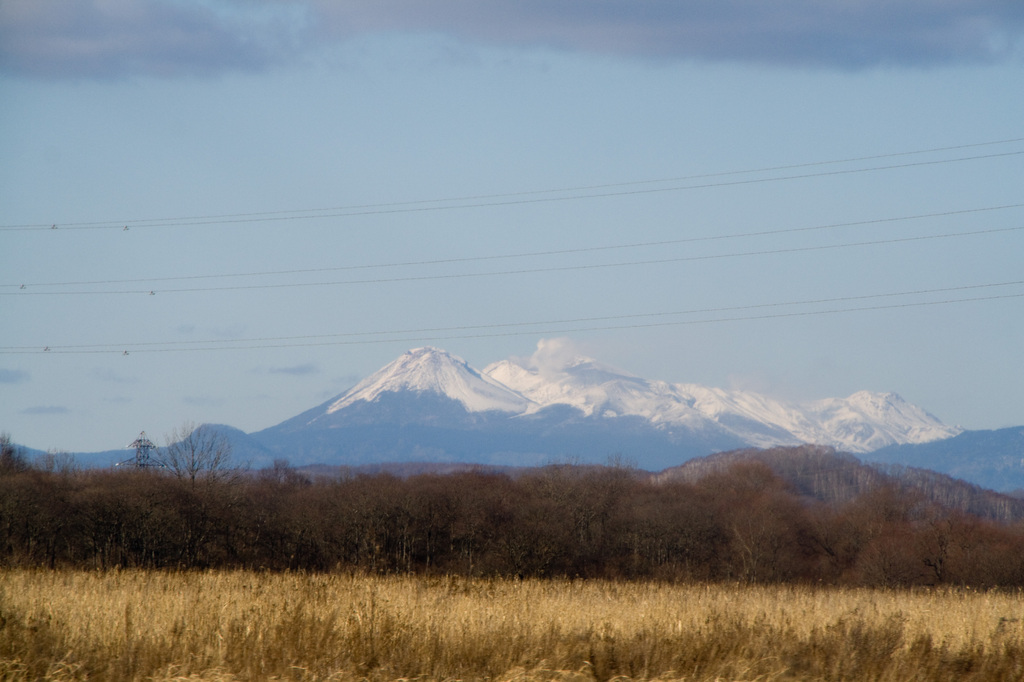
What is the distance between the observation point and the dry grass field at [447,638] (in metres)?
12.6

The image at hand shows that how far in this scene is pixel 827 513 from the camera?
4067 inches

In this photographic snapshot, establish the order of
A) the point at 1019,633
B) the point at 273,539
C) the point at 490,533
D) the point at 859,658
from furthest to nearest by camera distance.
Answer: the point at 490,533, the point at 273,539, the point at 1019,633, the point at 859,658

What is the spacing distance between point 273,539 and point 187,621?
53473 millimetres

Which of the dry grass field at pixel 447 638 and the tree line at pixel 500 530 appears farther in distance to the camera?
the tree line at pixel 500 530

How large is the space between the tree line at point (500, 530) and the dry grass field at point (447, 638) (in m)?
31.0

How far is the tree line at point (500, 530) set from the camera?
189 feet

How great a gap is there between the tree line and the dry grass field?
31041 millimetres

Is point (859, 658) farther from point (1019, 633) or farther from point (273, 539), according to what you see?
point (273, 539)

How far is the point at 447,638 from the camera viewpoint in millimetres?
14328

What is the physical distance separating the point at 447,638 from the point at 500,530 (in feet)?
192

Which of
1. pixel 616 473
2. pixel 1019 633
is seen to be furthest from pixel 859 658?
pixel 616 473

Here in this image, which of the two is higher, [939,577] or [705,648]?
[705,648]

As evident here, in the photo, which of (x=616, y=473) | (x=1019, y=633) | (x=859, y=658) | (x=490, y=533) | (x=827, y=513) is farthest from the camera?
(x=616, y=473)

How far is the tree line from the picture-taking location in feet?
189
